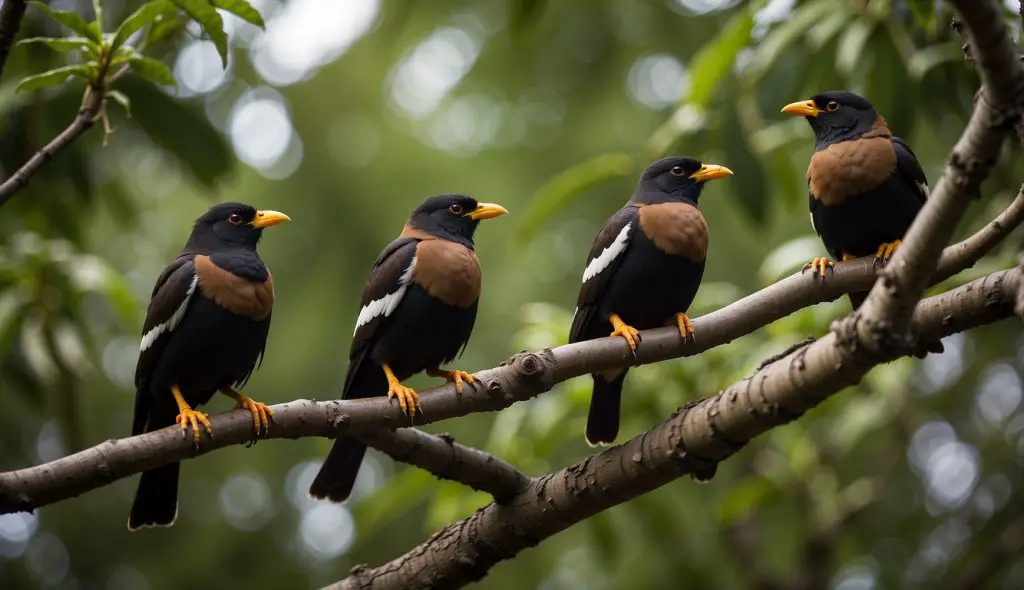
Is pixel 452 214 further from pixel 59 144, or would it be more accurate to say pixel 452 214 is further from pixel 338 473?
pixel 59 144

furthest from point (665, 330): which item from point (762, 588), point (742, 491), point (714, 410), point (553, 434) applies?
point (762, 588)

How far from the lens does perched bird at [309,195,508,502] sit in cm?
525

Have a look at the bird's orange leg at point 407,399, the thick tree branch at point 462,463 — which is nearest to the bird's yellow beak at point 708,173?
the thick tree branch at point 462,463

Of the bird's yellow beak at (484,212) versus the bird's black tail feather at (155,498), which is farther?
the bird's yellow beak at (484,212)

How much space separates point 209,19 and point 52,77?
686 millimetres

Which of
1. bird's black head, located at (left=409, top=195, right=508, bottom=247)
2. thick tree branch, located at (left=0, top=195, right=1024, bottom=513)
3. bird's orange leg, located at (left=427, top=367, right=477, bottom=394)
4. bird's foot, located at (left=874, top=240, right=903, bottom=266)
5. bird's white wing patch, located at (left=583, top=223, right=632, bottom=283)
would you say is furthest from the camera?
bird's black head, located at (left=409, top=195, right=508, bottom=247)

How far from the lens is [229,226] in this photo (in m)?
5.34

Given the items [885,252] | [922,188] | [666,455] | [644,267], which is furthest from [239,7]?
[922,188]

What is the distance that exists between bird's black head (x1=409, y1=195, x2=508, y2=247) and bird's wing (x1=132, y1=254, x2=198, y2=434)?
1.22 meters

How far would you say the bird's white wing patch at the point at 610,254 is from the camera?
17.2 feet

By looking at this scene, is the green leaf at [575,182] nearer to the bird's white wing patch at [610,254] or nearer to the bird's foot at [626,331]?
the bird's white wing patch at [610,254]

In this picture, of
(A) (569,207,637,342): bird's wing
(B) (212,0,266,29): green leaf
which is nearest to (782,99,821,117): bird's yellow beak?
(A) (569,207,637,342): bird's wing

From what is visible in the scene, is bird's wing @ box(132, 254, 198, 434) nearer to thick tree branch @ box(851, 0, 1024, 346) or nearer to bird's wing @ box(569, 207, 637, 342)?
bird's wing @ box(569, 207, 637, 342)

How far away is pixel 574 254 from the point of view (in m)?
9.63
